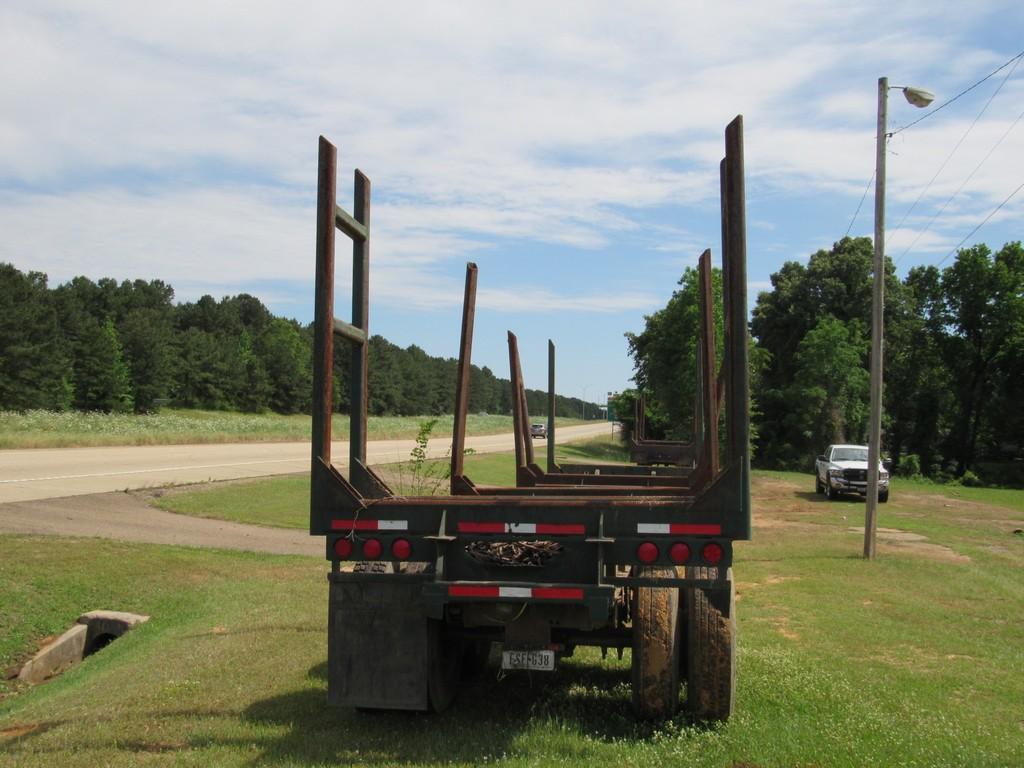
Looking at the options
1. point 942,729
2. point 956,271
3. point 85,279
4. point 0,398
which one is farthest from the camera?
point 85,279

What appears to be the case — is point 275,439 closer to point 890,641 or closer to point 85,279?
point 890,641

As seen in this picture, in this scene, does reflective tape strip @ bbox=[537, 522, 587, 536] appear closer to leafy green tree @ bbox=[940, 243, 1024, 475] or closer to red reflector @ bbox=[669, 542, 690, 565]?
red reflector @ bbox=[669, 542, 690, 565]

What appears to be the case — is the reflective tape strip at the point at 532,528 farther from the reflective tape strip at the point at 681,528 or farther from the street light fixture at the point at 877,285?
the street light fixture at the point at 877,285

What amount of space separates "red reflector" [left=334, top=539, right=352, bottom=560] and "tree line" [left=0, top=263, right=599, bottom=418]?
46602 mm

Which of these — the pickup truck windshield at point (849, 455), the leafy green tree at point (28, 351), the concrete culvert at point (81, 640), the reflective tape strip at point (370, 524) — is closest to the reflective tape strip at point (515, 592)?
the reflective tape strip at point (370, 524)

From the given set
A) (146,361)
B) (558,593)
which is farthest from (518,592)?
(146,361)

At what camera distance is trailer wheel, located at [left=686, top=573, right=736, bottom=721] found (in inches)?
220

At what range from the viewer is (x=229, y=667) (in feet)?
24.5

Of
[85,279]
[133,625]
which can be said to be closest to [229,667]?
[133,625]

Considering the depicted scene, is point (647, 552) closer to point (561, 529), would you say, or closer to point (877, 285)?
point (561, 529)

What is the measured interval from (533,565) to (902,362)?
6373 cm

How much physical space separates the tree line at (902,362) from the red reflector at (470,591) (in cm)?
4768

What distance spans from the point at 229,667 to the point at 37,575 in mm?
6481

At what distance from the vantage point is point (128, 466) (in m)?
28.9
